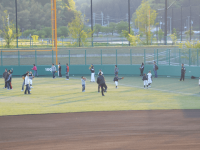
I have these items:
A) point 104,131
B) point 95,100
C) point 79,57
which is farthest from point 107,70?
point 104,131

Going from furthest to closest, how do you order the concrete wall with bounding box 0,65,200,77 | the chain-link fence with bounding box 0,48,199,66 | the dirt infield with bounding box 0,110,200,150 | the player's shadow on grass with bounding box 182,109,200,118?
the chain-link fence with bounding box 0,48,199,66 → the concrete wall with bounding box 0,65,200,77 → the player's shadow on grass with bounding box 182,109,200,118 → the dirt infield with bounding box 0,110,200,150

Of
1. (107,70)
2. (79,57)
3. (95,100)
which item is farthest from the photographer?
(79,57)

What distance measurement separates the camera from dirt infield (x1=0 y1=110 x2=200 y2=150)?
10227mm

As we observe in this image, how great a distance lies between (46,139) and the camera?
35.6ft

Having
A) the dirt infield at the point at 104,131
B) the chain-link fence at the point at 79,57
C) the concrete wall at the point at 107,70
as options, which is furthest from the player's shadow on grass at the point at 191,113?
the chain-link fence at the point at 79,57

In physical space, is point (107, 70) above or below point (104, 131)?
above

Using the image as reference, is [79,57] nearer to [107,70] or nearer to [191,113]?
[107,70]

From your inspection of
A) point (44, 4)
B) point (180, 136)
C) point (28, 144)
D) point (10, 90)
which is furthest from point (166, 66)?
point (44, 4)

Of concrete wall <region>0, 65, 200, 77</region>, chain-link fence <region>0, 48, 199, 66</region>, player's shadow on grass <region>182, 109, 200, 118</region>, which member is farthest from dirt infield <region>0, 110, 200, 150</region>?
chain-link fence <region>0, 48, 199, 66</region>

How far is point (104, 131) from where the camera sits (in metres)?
11.8

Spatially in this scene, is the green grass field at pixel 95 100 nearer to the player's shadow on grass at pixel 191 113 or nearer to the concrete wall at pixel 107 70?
the player's shadow on grass at pixel 191 113

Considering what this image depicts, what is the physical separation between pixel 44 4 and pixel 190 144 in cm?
10504

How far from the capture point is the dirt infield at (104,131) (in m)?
10.2

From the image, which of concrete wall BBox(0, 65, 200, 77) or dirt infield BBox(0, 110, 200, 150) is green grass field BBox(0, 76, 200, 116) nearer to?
dirt infield BBox(0, 110, 200, 150)
